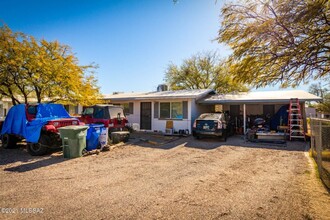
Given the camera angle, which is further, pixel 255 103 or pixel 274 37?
pixel 255 103

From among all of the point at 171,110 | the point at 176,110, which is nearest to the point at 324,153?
the point at 176,110

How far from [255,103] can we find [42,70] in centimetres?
1266

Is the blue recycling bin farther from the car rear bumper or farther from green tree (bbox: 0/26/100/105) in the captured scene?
the car rear bumper

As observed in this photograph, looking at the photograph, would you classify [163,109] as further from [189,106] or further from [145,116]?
[189,106]

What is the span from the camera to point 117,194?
3783mm

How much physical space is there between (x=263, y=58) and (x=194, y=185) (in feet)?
12.0

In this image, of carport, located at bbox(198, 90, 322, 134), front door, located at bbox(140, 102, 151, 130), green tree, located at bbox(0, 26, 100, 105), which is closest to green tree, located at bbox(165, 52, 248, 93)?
carport, located at bbox(198, 90, 322, 134)

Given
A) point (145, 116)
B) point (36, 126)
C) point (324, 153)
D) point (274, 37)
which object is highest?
point (274, 37)

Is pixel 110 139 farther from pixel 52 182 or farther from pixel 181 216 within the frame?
pixel 181 216

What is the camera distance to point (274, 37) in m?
4.18

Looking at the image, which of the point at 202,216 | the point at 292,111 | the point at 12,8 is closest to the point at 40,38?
the point at 12,8

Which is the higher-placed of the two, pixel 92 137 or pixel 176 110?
pixel 176 110

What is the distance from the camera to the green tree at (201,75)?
25.6 metres

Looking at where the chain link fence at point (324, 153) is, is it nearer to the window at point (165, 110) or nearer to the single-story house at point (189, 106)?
the single-story house at point (189, 106)
